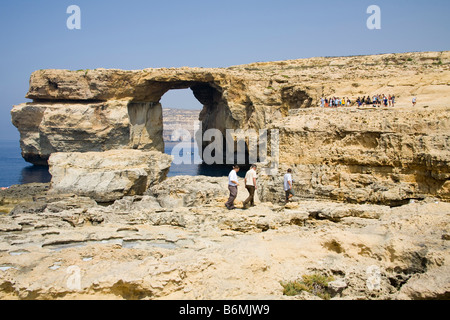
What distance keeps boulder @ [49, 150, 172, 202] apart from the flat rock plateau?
58 mm

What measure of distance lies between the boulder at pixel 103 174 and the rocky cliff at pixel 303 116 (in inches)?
314

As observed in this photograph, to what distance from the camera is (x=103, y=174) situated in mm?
21766

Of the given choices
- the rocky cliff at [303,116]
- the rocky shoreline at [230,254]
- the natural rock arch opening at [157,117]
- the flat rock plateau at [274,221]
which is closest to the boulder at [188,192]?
the flat rock plateau at [274,221]

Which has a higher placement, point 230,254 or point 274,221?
point 230,254

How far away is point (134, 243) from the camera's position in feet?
29.5

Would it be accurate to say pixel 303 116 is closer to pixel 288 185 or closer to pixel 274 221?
pixel 288 185

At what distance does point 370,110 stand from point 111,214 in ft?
30.1

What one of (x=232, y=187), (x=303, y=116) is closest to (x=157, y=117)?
(x=303, y=116)

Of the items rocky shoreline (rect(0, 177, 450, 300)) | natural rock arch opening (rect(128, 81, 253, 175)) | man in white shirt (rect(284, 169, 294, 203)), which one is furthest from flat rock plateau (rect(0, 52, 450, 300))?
natural rock arch opening (rect(128, 81, 253, 175))

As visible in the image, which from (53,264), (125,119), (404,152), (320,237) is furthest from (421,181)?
(125,119)

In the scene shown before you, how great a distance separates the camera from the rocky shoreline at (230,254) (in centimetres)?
602

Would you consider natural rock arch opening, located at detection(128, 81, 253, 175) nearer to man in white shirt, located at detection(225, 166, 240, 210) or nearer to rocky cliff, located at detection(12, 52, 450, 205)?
rocky cliff, located at detection(12, 52, 450, 205)

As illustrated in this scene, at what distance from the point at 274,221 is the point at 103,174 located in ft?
45.8
